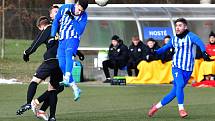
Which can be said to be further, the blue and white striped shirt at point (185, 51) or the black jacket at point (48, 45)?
the blue and white striped shirt at point (185, 51)

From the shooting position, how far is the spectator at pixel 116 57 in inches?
925

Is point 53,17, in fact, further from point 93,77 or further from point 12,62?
point 12,62

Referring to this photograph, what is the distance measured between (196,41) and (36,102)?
134 inches

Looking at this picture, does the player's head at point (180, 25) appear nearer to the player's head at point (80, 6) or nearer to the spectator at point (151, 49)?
the player's head at point (80, 6)

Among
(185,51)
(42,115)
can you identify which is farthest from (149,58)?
(42,115)

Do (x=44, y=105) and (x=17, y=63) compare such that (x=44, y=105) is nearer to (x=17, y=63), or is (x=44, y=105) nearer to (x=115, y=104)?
(x=115, y=104)

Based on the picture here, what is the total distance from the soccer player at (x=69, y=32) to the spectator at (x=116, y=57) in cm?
1177

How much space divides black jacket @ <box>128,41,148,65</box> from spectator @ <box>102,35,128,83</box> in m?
0.22

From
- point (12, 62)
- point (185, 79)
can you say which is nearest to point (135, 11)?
point (12, 62)

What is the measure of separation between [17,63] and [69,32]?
16.9 m

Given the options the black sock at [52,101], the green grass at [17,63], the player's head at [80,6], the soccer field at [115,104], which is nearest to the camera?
the black sock at [52,101]

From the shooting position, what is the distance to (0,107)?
565 inches

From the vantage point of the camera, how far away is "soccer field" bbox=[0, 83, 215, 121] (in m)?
12.3

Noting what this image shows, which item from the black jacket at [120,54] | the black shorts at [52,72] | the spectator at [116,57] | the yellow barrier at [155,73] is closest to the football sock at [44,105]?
the black shorts at [52,72]
